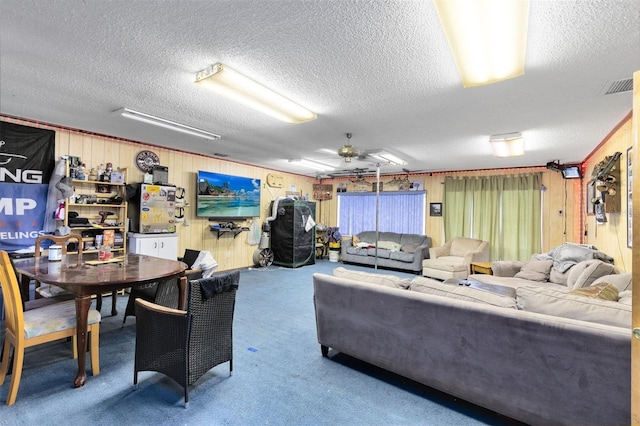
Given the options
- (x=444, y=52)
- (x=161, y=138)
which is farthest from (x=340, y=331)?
(x=161, y=138)

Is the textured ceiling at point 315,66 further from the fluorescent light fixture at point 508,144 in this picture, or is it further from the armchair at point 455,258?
the armchair at point 455,258

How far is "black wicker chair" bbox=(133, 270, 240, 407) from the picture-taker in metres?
1.95

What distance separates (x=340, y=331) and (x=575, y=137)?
4.14 meters

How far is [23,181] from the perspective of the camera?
147 inches

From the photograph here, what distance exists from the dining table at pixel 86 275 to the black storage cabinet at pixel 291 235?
13.5ft

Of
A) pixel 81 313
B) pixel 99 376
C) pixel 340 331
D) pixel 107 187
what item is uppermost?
pixel 107 187

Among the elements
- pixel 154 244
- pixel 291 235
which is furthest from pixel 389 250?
pixel 154 244

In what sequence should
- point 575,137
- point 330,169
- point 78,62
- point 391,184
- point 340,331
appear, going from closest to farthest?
point 78,62
point 340,331
point 575,137
point 330,169
point 391,184

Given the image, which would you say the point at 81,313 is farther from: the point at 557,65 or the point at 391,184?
the point at 391,184

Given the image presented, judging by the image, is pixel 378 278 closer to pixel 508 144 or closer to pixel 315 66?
pixel 315 66

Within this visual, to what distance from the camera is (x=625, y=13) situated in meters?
1.57

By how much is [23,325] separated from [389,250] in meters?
6.32

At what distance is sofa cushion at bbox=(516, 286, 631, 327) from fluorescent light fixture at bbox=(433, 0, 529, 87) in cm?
157

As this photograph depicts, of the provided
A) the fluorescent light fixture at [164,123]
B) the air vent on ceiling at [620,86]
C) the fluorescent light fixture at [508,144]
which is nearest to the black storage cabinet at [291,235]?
the fluorescent light fixture at [164,123]
